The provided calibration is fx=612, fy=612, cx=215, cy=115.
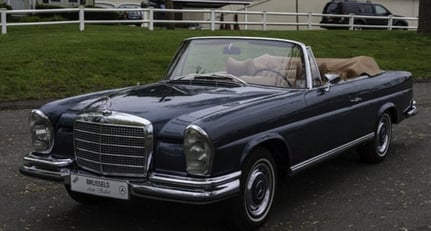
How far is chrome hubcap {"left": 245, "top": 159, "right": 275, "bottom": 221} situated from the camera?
4.71m

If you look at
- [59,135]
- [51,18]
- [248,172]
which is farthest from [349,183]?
[51,18]

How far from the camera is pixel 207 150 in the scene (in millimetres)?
4293

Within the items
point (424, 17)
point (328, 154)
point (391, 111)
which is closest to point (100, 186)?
point (328, 154)

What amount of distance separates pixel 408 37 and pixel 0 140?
1633 cm

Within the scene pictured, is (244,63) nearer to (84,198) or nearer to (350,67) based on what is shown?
(350,67)

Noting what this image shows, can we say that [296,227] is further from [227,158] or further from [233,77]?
[233,77]

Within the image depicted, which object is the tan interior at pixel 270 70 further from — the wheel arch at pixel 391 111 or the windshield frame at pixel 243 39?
the wheel arch at pixel 391 111

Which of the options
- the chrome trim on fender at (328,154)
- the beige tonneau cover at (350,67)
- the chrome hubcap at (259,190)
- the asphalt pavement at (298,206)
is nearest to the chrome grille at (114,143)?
the asphalt pavement at (298,206)

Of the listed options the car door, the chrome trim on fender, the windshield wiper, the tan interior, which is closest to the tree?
the chrome trim on fender

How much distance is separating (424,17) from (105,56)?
1170cm

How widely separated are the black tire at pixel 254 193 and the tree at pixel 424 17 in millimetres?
16850

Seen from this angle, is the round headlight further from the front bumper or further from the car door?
the car door

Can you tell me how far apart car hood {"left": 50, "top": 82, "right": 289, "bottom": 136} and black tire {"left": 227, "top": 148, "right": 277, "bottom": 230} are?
0.47 m

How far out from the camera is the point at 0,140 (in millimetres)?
8078
